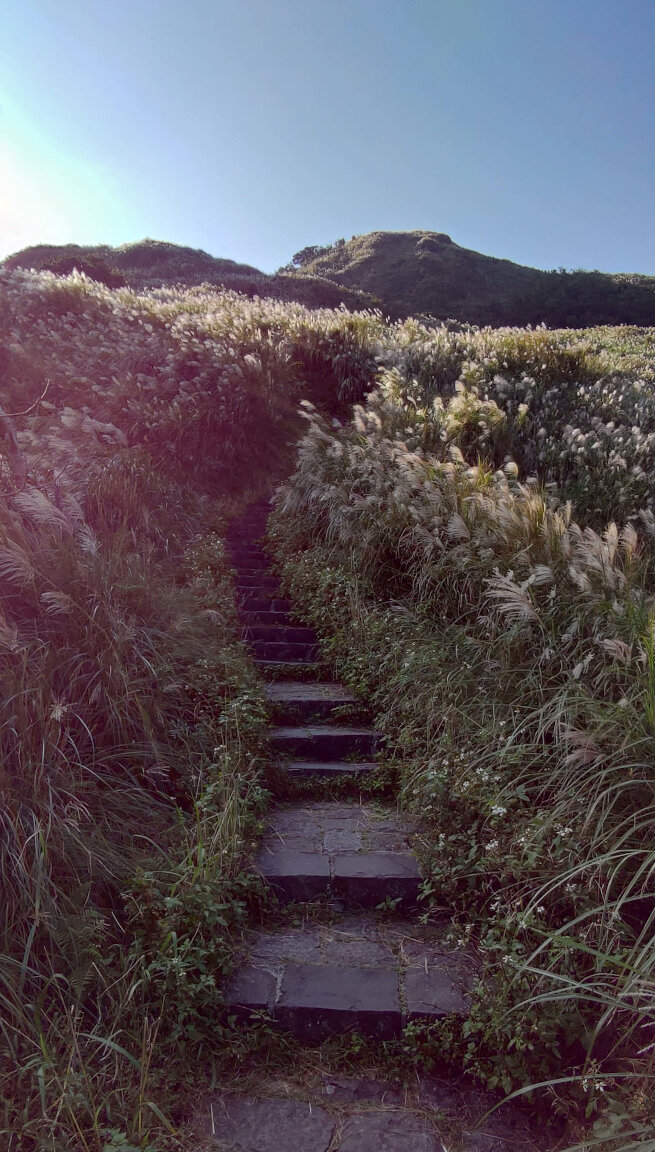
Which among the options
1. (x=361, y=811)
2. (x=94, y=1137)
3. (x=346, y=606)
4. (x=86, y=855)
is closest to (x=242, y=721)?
(x=361, y=811)

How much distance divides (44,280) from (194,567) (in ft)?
24.7

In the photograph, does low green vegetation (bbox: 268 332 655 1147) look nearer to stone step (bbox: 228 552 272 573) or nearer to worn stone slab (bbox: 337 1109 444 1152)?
worn stone slab (bbox: 337 1109 444 1152)

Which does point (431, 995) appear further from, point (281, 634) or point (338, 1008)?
point (281, 634)

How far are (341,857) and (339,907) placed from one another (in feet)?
0.80

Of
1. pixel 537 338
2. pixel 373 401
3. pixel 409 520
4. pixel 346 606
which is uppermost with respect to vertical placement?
pixel 537 338

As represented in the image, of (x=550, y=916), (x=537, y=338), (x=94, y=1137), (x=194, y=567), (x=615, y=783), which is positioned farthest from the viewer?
(x=537, y=338)

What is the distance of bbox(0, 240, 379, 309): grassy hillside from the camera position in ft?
73.9

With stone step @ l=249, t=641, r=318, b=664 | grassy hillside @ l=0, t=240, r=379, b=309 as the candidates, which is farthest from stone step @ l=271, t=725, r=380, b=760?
grassy hillside @ l=0, t=240, r=379, b=309

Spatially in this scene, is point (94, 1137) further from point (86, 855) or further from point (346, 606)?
point (346, 606)

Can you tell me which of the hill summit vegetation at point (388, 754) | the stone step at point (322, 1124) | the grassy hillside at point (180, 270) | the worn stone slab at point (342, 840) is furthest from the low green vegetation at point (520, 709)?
the grassy hillside at point (180, 270)

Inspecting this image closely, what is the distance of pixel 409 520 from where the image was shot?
567cm

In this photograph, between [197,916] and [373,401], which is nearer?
[197,916]

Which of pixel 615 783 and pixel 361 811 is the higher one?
pixel 615 783

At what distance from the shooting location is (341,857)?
3545 mm
